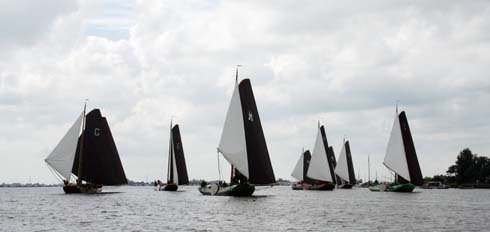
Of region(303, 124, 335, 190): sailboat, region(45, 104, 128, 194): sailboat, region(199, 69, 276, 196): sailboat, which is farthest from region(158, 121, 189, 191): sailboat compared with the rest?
region(199, 69, 276, 196): sailboat

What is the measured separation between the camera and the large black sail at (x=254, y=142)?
8212 centimetres

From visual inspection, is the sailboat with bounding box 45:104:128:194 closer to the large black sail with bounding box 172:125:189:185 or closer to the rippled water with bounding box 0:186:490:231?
the rippled water with bounding box 0:186:490:231

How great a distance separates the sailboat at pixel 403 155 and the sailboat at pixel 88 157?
146ft

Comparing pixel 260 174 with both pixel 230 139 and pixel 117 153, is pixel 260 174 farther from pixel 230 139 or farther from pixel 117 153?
pixel 117 153

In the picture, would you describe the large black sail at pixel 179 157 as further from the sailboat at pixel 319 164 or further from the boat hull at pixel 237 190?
the boat hull at pixel 237 190

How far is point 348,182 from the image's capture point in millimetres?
173125

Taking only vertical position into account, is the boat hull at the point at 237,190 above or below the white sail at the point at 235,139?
below

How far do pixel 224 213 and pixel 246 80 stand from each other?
25137mm

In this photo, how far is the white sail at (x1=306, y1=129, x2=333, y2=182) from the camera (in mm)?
137625

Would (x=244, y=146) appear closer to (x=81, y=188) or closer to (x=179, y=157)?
(x=81, y=188)

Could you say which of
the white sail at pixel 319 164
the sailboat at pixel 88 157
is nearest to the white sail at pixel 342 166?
the white sail at pixel 319 164

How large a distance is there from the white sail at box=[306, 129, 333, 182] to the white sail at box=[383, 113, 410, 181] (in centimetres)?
2128

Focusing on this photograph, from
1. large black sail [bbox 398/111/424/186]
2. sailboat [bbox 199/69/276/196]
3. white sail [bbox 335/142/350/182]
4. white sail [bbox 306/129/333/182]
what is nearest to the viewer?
sailboat [bbox 199/69/276/196]

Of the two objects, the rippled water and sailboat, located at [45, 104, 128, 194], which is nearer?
the rippled water
